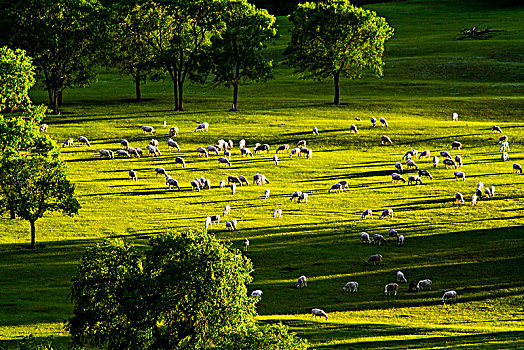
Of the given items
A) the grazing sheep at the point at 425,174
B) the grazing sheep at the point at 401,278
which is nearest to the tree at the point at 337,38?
the grazing sheep at the point at 425,174

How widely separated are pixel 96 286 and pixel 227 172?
1624 inches

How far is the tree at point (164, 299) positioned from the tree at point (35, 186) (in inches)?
839

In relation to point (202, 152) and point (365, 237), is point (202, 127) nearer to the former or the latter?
point (202, 152)

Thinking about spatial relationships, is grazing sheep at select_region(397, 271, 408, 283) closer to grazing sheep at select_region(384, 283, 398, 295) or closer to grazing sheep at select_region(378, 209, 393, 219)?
grazing sheep at select_region(384, 283, 398, 295)

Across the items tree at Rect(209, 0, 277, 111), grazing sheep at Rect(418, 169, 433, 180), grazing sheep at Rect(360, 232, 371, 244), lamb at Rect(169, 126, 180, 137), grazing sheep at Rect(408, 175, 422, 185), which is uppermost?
tree at Rect(209, 0, 277, 111)

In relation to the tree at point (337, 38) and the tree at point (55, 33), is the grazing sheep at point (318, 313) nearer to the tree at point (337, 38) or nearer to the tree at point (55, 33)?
the tree at point (337, 38)

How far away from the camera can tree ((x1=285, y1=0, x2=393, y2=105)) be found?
339 ft

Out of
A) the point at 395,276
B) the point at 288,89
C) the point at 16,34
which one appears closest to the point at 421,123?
the point at 288,89

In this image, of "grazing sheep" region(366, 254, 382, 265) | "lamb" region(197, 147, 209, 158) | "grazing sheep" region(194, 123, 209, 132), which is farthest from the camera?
"grazing sheep" region(194, 123, 209, 132)

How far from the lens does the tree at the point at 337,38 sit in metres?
103

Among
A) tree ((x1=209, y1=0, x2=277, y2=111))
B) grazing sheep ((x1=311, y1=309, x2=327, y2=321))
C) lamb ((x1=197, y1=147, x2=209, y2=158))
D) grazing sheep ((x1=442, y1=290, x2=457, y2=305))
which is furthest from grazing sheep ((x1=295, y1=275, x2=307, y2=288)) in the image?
tree ((x1=209, y1=0, x2=277, y2=111))

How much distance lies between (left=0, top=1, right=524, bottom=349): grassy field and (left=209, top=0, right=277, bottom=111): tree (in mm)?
5174

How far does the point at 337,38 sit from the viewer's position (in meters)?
103

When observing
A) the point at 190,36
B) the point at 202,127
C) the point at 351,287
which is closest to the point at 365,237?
the point at 351,287
